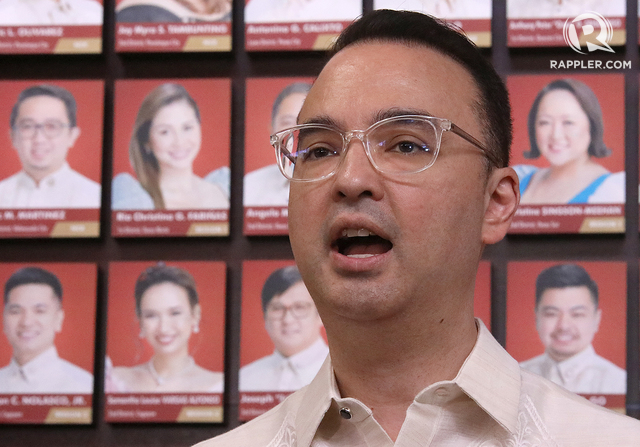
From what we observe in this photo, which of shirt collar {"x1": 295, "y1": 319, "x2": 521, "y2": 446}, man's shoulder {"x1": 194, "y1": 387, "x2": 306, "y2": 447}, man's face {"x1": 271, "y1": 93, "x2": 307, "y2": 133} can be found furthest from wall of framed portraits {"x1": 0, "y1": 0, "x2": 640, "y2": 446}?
shirt collar {"x1": 295, "y1": 319, "x2": 521, "y2": 446}

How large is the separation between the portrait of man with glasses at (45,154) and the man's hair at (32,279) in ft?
0.55

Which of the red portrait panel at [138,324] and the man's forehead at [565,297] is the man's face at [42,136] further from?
the man's forehead at [565,297]

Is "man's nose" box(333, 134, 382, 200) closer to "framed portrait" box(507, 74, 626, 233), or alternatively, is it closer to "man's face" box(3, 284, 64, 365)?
"framed portrait" box(507, 74, 626, 233)

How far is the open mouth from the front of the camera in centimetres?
92

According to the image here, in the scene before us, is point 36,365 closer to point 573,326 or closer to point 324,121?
point 324,121

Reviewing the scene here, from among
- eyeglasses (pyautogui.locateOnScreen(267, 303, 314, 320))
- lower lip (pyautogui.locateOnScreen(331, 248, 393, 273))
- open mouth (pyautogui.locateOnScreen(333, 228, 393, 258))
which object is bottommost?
eyeglasses (pyautogui.locateOnScreen(267, 303, 314, 320))

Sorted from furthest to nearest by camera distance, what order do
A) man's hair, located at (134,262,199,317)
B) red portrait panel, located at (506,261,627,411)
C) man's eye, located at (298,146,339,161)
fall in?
man's hair, located at (134,262,199,317) → red portrait panel, located at (506,261,627,411) → man's eye, located at (298,146,339,161)

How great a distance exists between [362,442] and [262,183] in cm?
94

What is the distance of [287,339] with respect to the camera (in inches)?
67.1

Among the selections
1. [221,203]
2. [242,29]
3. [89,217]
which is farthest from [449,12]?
[89,217]

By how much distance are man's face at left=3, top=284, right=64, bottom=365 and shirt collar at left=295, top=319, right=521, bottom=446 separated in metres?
0.97

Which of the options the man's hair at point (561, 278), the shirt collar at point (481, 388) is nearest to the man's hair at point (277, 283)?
the man's hair at point (561, 278)

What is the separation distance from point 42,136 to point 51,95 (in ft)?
0.37

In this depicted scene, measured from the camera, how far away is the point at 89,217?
1761 millimetres
